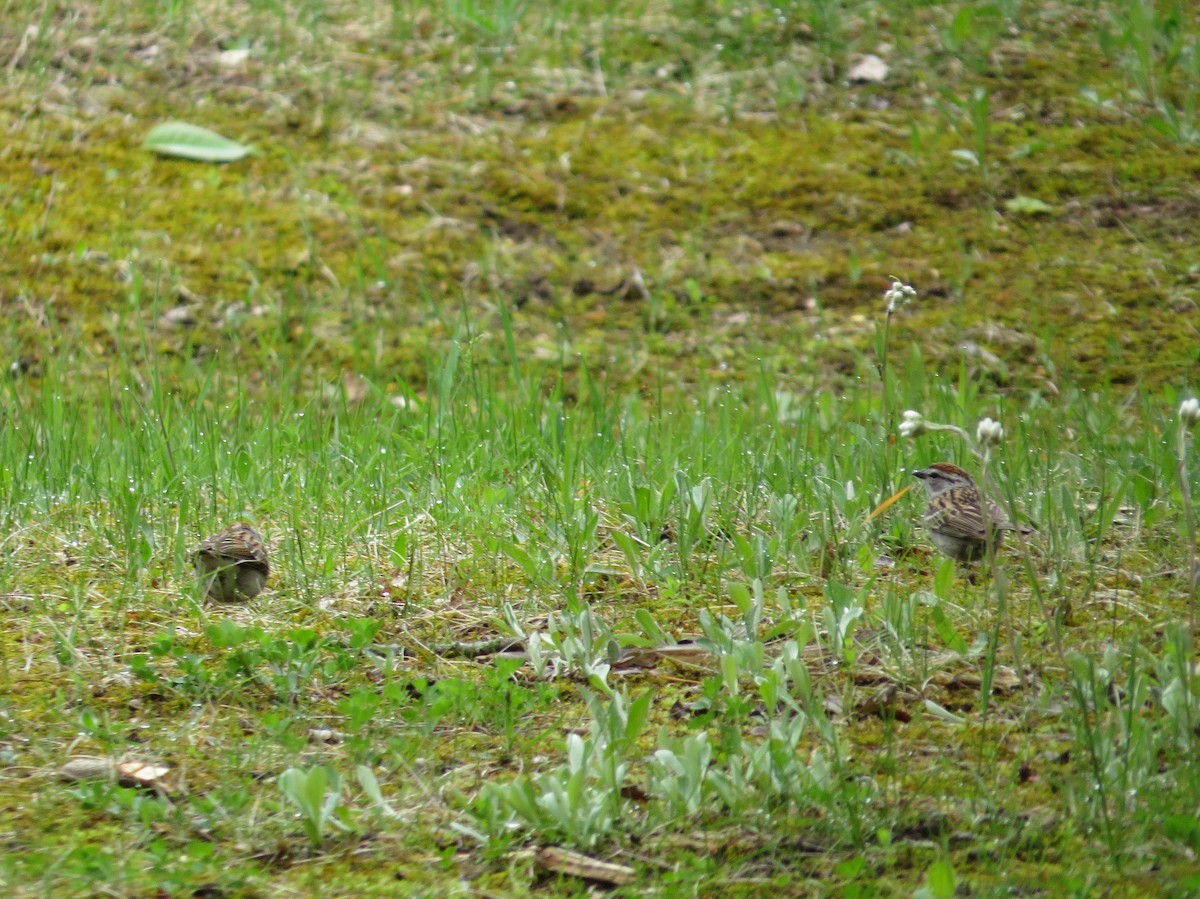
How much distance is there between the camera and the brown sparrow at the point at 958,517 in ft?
12.6

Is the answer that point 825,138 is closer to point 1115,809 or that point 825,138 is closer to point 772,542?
point 772,542

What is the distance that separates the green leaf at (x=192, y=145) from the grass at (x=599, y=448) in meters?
0.11

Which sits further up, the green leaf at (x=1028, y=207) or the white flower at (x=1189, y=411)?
the white flower at (x=1189, y=411)

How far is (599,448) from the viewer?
15.5 feet

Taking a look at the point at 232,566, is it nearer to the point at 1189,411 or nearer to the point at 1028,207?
the point at 1189,411

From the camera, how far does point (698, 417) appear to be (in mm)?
5246

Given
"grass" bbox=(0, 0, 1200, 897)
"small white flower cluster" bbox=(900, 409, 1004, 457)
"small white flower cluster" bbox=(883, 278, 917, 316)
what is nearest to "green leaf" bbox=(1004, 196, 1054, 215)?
"grass" bbox=(0, 0, 1200, 897)

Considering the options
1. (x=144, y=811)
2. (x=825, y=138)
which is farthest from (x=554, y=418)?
(x=825, y=138)

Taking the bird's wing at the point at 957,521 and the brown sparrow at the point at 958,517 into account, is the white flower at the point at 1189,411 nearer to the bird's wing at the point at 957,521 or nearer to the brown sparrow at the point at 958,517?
the brown sparrow at the point at 958,517

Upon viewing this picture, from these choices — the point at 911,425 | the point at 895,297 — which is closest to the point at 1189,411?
the point at 911,425

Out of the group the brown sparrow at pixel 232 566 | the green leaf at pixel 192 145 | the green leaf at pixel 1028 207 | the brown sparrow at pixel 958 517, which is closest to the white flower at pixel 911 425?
the brown sparrow at pixel 958 517

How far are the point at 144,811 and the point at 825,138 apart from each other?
22.3ft

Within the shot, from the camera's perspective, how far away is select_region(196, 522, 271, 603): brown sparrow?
3691 millimetres

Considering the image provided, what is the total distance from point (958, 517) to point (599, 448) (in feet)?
4.43
